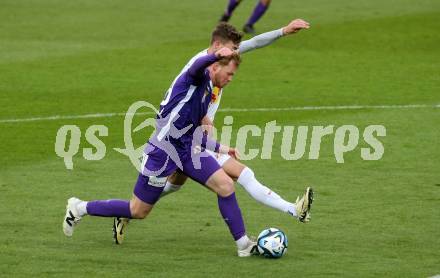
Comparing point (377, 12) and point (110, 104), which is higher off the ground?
point (110, 104)

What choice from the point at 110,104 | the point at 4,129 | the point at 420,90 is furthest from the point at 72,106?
the point at 420,90

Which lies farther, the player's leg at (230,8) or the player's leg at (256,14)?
the player's leg at (230,8)

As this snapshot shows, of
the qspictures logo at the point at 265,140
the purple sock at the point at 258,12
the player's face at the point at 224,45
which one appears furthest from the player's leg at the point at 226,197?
the purple sock at the point at 258,12

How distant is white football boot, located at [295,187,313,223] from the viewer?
420 inches

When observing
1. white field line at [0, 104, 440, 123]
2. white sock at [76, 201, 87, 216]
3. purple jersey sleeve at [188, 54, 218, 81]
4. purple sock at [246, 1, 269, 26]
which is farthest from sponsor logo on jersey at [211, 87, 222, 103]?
purple sock at [246, 1, 269, 26]

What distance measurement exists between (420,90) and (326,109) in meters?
2.39

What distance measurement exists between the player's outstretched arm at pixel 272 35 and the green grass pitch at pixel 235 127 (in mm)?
1799

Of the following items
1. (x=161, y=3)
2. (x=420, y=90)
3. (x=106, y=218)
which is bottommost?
(x=161, y=3)

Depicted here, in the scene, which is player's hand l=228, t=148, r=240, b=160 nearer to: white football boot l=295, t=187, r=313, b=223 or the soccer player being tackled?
the soccer player being tackled

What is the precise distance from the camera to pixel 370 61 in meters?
22.6

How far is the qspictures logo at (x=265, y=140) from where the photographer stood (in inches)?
592

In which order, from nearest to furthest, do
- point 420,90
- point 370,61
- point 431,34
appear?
point 420,90, point 370,61, point 431,34

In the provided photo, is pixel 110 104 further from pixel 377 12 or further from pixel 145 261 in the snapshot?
pixel 377 12

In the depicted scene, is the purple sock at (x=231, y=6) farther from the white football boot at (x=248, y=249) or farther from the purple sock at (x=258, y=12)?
the white football boot at (x=248, y=249)
